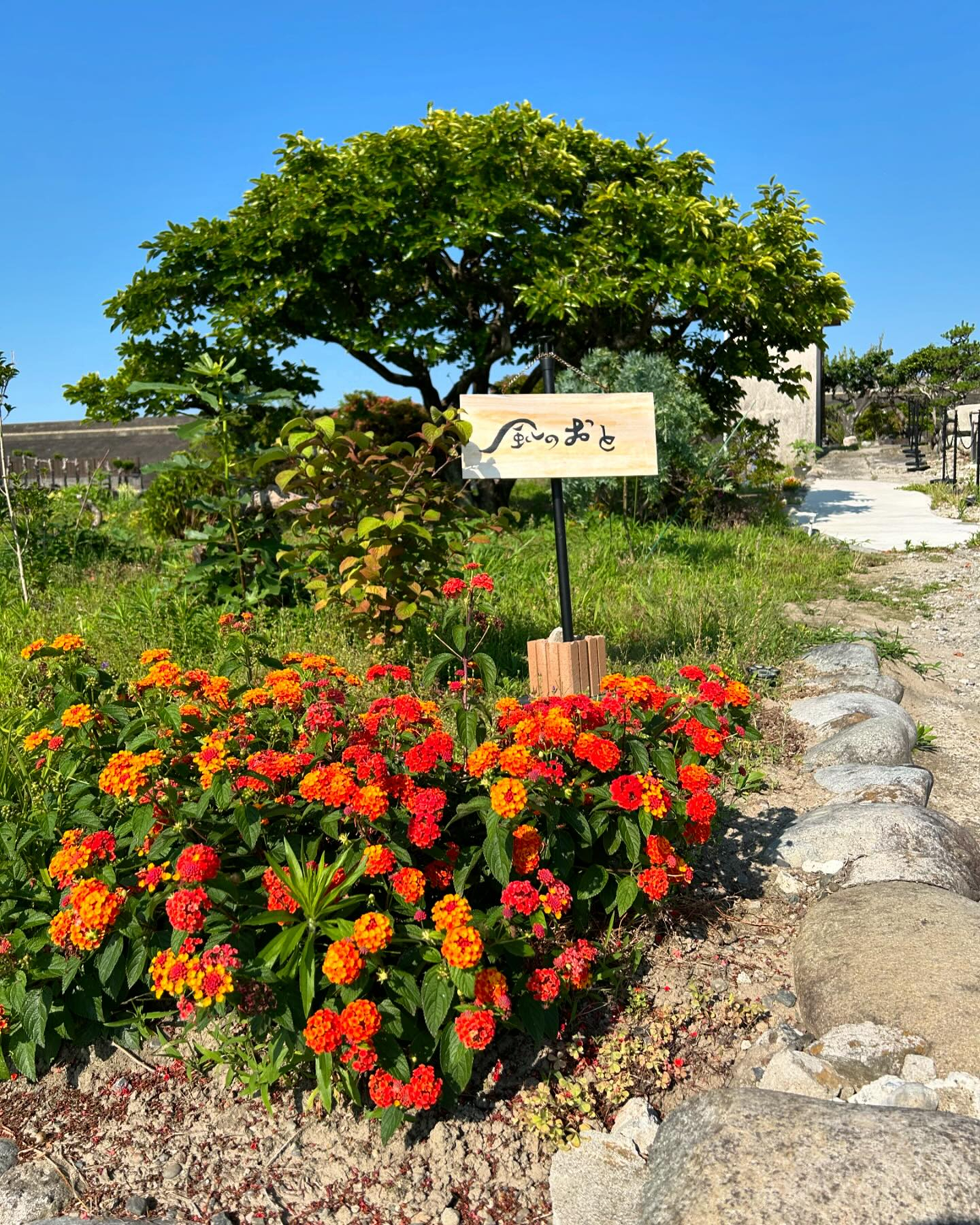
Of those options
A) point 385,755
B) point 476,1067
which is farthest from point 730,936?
point 385,755

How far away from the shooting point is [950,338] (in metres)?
32.7

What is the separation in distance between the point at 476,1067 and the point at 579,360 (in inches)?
406

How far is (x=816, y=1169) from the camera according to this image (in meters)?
1.58

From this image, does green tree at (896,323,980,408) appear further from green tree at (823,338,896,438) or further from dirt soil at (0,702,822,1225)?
dirt soil at (0,702,822,1225)

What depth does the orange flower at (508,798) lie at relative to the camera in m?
2.03

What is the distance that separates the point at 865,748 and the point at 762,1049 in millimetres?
1774

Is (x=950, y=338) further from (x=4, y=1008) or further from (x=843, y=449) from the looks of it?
(x=4, y=1008)

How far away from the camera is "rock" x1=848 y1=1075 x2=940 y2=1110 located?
1914 mm

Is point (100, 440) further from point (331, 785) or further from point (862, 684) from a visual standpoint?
point (331, 785)

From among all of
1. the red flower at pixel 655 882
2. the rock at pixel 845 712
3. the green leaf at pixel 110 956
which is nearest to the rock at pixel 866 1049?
the red flower at pixel 655 882

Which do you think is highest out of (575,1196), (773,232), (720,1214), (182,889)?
(773,232)

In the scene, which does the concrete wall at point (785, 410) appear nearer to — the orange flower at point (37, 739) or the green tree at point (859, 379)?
the green tree at point (859, 379)

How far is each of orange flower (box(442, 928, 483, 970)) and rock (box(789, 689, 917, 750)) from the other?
2.59 metres

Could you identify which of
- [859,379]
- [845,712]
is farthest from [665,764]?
[859,379]
